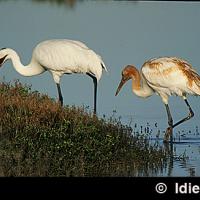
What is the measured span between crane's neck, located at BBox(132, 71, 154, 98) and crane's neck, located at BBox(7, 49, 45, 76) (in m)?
1.67

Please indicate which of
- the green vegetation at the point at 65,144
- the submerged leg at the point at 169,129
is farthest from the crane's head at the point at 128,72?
the green vegetation at the point at 65,144

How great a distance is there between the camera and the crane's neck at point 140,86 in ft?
49.4

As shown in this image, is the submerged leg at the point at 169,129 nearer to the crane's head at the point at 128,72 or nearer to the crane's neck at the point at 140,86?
the crane's neck at the point at 140,86

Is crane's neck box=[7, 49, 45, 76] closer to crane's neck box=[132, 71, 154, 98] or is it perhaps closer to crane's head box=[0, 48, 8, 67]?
crane's head box=[0, 48, 8, 67]

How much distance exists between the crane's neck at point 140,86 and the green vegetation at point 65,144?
2.89 meters

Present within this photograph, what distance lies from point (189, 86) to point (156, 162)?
2556mm

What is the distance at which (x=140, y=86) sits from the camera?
49.9 ft

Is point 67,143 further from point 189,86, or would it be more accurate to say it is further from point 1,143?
point 189,86

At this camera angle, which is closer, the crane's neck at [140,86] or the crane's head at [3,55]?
the crane's head at [3,55]

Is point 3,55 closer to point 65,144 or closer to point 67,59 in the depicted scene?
point 67,59

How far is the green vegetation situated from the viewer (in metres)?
10.7

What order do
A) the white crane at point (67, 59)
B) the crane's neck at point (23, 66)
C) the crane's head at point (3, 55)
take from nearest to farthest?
the white crane at point (67, 59) < the crane's head at point (3, 55) < the crane's neck at point (23, 66)

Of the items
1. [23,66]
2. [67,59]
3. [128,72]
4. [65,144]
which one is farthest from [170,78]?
[65,144]

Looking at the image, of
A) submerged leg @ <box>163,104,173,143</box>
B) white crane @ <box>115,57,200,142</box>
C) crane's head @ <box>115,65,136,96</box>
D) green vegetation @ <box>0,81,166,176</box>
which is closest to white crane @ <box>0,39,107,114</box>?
white crane @ <box>115,57,200,142</box>
